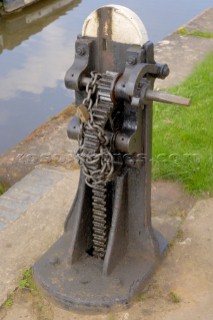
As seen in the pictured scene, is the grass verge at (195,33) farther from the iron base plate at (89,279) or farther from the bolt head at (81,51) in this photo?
the bolt head at (81,51)

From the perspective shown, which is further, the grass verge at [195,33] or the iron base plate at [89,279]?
the grass verge at [195,33]

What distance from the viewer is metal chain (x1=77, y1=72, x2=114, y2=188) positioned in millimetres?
2434

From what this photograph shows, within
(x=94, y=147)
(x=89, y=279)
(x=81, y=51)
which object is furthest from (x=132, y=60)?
(x=89, y=279)

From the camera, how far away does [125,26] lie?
238cm

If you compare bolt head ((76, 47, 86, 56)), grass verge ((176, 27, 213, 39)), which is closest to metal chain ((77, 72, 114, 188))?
bolt head ((76, 47, 86, 56))

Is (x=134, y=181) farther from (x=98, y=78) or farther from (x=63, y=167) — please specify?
(x=63, y=167)

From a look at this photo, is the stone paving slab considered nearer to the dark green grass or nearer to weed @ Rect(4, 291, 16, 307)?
weed @ Rect(4, 291, 16, 307)

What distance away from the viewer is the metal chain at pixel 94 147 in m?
2.43

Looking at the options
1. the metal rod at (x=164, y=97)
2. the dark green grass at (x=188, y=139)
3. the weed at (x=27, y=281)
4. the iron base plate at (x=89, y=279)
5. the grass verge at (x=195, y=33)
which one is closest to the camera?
the metal rod at (x=164, y=97)

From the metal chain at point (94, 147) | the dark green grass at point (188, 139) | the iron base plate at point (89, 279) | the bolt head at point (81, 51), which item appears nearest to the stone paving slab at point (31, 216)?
the iron base plate at point (89, 279)

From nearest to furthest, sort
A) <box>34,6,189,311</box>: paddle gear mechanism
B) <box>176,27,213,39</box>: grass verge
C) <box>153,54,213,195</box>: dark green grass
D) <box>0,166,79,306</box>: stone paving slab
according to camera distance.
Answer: <box>34,6,189,311</box>: paddle gear mechanism, <box>0,166,79,306</box>: stone paving slab, <box>153,54,213,195</box>: dark green grass, <box>176,27,213,39</box>: grass verge

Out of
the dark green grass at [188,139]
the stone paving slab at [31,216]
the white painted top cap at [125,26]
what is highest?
the white painted top cap at [125,26]

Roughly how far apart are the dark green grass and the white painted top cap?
4.87 feet

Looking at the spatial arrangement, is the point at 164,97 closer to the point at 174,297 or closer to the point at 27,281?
the point at 174,297
